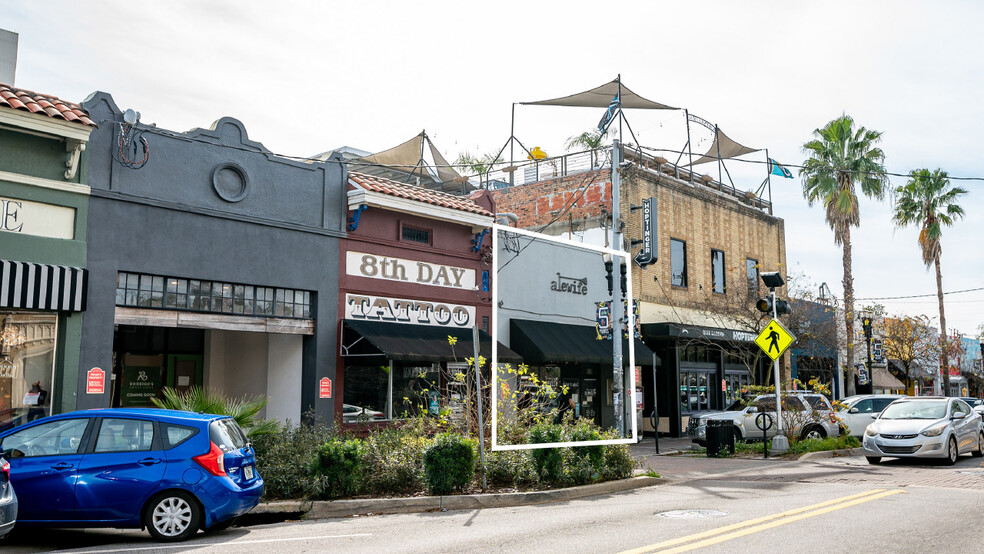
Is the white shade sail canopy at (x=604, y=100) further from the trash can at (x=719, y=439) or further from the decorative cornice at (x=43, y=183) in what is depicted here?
the decorative cornice at (x=43, y=183)

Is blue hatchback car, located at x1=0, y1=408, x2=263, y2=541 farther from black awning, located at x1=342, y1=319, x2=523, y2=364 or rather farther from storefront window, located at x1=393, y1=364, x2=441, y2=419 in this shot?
storefront window, located at x1=393, y1=364, x2=441, y2=419

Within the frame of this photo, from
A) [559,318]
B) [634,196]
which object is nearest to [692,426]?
[559,318]

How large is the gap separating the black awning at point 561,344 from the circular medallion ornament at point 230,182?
343 inches

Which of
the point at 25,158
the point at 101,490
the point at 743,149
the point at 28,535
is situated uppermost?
the point at 743,149

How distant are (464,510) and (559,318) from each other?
1311 cm

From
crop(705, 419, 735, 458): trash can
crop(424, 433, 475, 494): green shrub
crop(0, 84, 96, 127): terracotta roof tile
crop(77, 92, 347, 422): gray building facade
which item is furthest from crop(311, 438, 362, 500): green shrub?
crop(705, 419, 735, 458): trash can

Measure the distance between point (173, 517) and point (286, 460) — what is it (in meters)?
3.10

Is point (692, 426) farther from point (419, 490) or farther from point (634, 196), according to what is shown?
point (419, 490)

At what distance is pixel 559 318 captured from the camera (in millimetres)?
24312

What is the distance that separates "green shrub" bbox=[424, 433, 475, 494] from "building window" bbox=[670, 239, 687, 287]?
18.0m

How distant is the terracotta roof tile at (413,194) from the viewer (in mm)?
18828

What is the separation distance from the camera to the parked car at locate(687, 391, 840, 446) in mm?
21766

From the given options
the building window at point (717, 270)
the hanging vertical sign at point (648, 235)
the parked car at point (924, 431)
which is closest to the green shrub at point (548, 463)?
the parked car at point (924, 431)

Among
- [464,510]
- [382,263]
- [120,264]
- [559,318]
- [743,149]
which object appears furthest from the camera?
[743,149]
